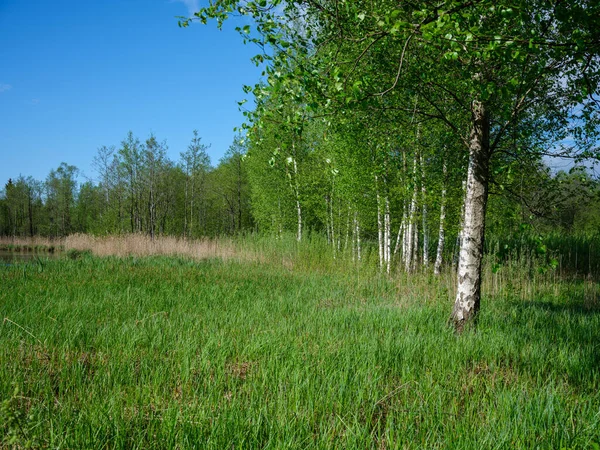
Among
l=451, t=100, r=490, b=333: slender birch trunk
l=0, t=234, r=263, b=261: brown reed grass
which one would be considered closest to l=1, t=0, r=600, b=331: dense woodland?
l=451, t=100, r=490, b=333: slender birch trunk

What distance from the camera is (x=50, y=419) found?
308 centimetres

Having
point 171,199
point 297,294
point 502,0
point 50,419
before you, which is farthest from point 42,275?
point 171,199

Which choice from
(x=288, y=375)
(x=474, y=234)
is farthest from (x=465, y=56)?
(x=288, y=375)

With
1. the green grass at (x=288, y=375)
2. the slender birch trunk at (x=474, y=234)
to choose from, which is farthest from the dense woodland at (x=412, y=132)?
the green grass at (x=288, y=375)

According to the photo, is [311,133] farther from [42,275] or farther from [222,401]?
[222,401]

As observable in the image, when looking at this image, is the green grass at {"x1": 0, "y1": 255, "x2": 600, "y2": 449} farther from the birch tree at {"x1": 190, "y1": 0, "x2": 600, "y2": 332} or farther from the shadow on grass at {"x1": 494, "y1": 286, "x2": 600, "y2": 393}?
the birch tree at {"x1": 190, "y1": 0, "x2": 600, "y2": 332}

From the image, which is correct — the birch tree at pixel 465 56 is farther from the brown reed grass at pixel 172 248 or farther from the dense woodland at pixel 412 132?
the brown reed grass at pixel 172 248

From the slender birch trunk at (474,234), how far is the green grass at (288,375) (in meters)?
0.41

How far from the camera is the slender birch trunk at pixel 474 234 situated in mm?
6223

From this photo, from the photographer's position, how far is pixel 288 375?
420 cm

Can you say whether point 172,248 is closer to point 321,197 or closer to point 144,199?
point 321,197

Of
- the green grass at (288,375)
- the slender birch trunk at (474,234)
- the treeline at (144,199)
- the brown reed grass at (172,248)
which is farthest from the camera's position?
the treeline at (144,199)

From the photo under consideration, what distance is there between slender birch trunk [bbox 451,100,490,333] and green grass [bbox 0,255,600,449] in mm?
405

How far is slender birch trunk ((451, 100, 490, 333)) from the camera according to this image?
20.4 feet
